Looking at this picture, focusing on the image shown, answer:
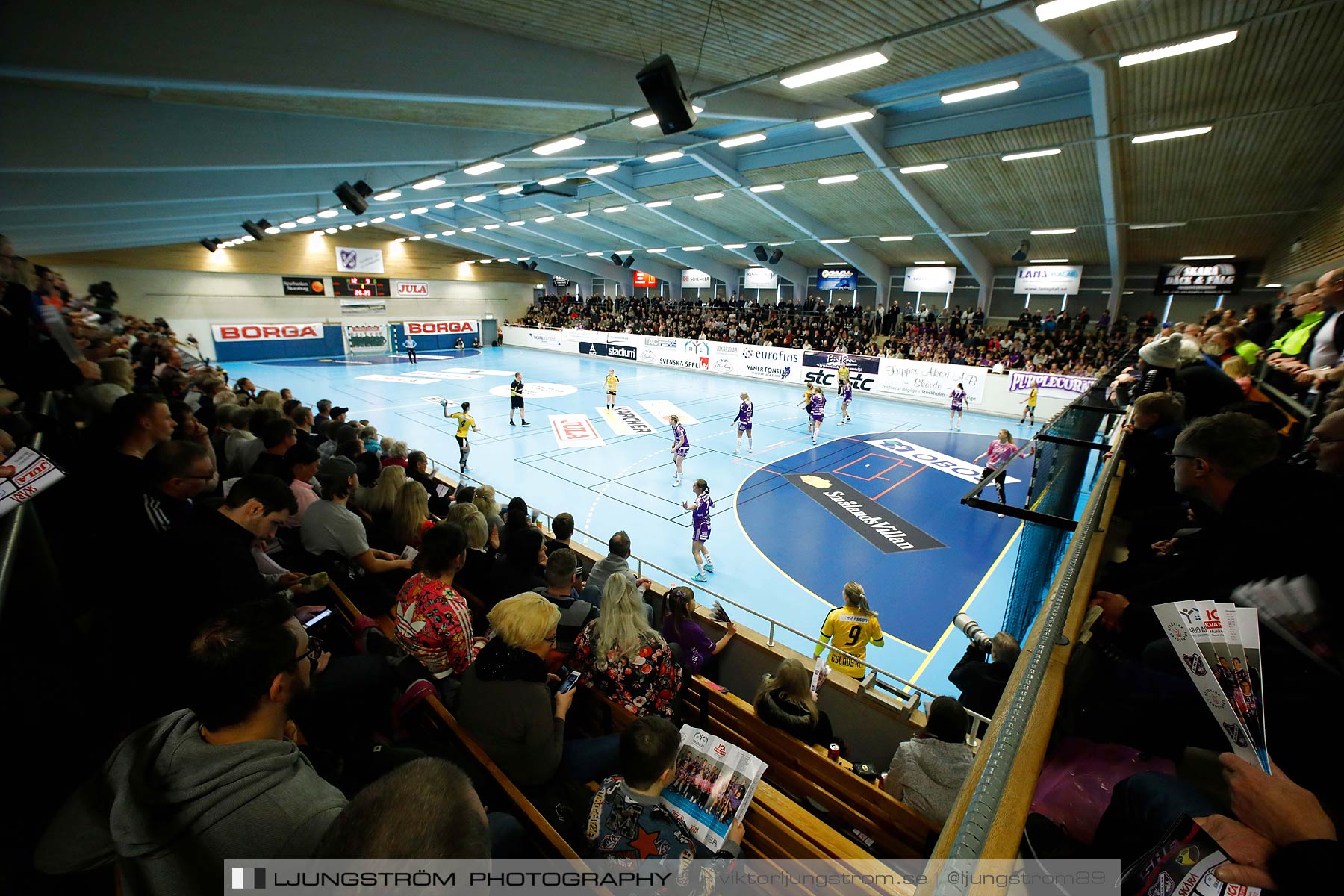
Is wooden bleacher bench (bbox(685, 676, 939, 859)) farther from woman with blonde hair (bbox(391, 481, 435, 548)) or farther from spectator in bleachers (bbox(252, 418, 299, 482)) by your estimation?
spectator in bleachers (bbox(252, 418, 299, 482))

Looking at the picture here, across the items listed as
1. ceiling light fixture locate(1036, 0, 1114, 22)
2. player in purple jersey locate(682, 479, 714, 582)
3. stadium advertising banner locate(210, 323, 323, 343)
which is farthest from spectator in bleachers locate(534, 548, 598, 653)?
stadium advertising banner locate(210, 323, 323, 343)

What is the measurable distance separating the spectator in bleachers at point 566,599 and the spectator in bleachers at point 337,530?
1.57m

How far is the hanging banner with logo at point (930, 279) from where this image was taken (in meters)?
28.0

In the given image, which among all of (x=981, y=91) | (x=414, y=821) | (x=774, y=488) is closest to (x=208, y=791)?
(x=414, y=821)

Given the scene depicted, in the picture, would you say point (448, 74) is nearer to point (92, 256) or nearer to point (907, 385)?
point (907, 385)

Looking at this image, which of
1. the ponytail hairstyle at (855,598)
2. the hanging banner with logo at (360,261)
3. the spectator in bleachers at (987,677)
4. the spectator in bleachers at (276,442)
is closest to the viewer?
the spectator in bleachers at (987,677)

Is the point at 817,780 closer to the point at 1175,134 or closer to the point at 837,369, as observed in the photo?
the point at 1175,134

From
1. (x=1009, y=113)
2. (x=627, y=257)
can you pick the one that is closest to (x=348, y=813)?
(x=1009, y=113)

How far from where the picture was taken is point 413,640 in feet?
11.2

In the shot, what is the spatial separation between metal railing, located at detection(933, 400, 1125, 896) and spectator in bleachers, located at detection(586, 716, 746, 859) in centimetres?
122

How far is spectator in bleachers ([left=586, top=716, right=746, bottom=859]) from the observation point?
2105 millimetres

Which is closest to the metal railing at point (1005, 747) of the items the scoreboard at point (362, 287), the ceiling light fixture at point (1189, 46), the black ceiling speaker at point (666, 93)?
the black ceiling speaker at point (666, 93)

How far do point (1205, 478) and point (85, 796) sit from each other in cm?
434

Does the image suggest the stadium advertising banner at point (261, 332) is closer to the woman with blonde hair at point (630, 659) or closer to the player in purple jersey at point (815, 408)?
the player in purple jersey at point (815, 408)
